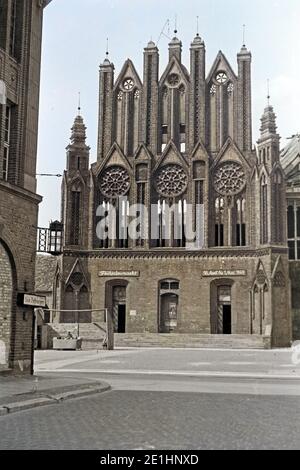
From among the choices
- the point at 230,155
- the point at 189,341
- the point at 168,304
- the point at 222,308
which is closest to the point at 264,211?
the point at 230,155

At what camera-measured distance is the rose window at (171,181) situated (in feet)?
176

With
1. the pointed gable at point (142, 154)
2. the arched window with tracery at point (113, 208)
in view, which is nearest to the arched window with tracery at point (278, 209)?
the pointed gable at point (142, 154)

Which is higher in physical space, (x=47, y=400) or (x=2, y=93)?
(x=2, y=93)

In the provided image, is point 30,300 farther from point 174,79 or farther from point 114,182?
point 174,79

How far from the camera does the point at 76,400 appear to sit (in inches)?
575

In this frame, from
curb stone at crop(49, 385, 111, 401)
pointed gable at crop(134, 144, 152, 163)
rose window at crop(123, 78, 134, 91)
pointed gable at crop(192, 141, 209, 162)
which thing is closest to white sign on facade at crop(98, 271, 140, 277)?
pointed gable at crop(134, 144, 152, 163)

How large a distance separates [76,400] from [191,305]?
122ft

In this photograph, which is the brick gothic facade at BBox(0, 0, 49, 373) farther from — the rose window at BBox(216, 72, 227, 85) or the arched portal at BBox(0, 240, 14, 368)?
Result: the rose window at BBox(216, 72, 227, 85)

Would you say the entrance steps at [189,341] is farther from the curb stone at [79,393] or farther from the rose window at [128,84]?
the curb stone at [79,393]

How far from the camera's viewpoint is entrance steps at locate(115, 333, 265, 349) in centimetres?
4692

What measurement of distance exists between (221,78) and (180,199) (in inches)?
423

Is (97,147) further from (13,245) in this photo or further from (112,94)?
(13,245)

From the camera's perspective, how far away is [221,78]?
179ft

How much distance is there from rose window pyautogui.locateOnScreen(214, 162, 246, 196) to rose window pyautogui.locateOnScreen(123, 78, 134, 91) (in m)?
10.6
